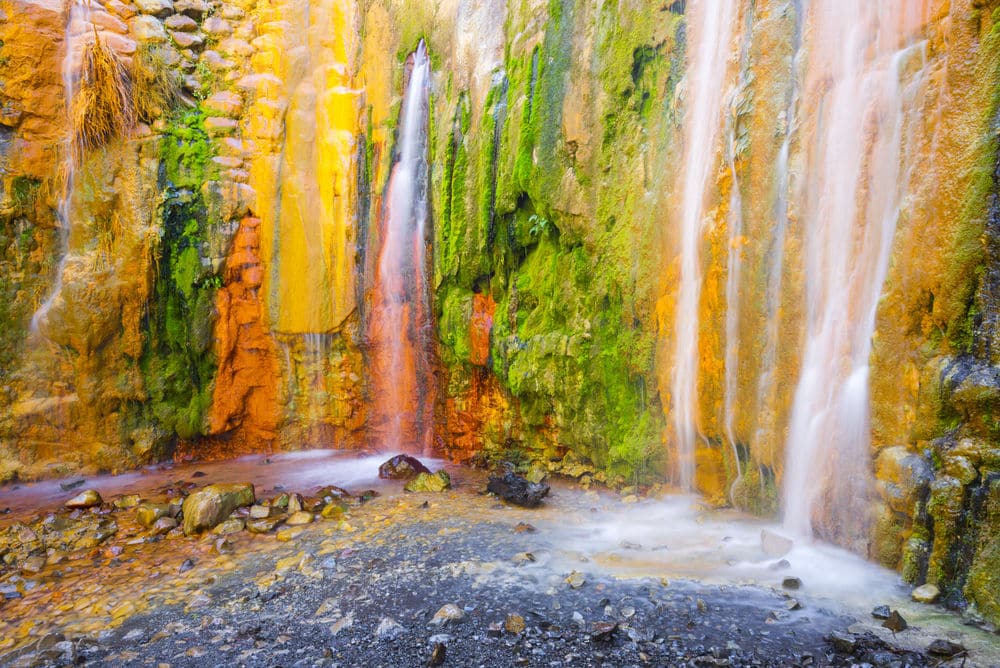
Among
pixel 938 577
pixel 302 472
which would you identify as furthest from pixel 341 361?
pixel 938 577

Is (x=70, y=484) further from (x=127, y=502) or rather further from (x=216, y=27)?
(x=216, y=27)

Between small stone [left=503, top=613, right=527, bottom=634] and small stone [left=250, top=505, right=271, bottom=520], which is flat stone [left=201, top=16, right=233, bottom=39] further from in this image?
small stone [left=503, top=613, right=527, bottom=634]

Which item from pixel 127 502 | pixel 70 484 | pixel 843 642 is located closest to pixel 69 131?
pixel 70 484

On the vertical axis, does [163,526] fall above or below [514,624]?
below

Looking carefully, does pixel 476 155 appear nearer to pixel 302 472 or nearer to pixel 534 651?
pixel 302 472

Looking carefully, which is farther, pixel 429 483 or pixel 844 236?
pixel 429 483

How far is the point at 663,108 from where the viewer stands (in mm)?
6164

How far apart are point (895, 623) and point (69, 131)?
10.8 metres

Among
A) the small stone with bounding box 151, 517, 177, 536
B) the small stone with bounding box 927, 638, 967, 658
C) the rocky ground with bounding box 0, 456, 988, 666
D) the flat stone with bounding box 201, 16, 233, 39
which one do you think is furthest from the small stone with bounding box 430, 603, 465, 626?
the flat stone with bounding box 201, 16, 233, 39

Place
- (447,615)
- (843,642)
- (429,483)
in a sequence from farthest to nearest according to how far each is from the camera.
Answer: (429,483), (447,615), (843,642)

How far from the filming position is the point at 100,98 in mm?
8242

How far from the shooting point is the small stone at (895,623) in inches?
126

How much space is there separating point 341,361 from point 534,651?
6867 millimetres

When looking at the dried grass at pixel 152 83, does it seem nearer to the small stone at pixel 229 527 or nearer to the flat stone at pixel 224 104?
the flat stone at pixel 224 104
